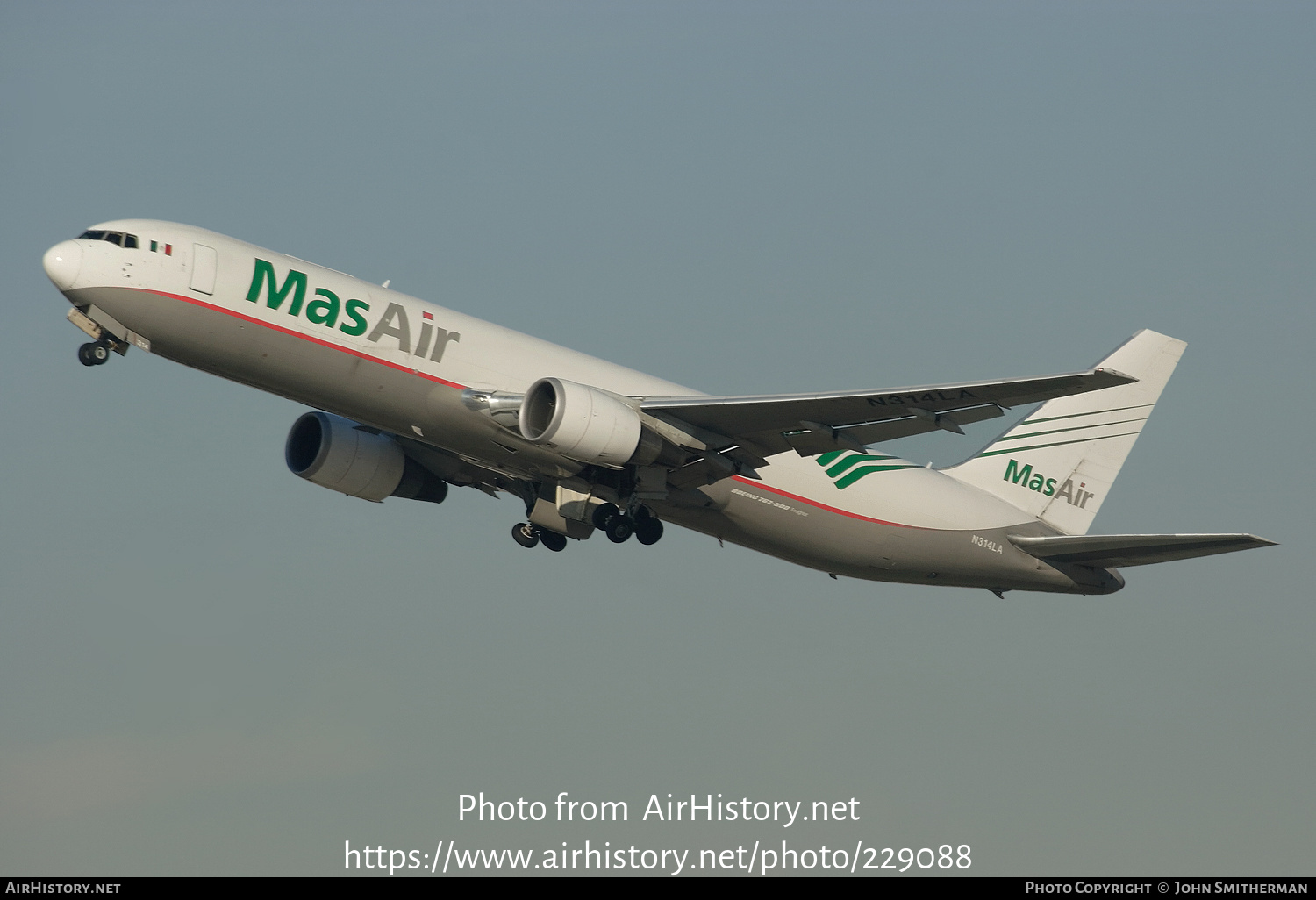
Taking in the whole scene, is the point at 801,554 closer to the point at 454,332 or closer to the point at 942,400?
the point at 942,400

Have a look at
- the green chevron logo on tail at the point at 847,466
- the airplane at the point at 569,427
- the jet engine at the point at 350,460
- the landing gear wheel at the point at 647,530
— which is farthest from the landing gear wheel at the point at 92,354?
the green chevron logo on tail at the point at 847,466

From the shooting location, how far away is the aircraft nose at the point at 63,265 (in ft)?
90.7

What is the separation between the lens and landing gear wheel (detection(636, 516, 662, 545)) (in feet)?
106

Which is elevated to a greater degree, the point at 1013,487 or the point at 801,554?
the point at 1013,487

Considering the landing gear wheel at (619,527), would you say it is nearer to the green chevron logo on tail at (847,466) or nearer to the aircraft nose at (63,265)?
the green chevron logo on tail at (847,466)

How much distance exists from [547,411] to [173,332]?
762 cm

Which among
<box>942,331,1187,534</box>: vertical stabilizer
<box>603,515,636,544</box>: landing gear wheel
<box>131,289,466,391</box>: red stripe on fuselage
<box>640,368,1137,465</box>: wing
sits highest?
<box>942,331,1187,534</box>: vertical stabilizer

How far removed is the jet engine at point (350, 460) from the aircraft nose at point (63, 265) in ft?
28.3

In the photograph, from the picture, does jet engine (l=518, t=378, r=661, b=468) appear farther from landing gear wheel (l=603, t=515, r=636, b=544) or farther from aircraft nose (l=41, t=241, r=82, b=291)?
aircraft nose (l=41, t=241, r=82, b=291)

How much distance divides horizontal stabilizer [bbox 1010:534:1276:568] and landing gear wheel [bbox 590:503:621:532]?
10423 mm

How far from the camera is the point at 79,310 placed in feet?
92.9

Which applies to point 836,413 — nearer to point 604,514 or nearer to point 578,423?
point 578,423

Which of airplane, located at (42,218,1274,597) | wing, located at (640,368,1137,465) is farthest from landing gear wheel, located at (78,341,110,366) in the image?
wing, located at (640,368,1137,465)

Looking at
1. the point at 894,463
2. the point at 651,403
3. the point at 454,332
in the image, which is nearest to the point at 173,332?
the point at 454,332
